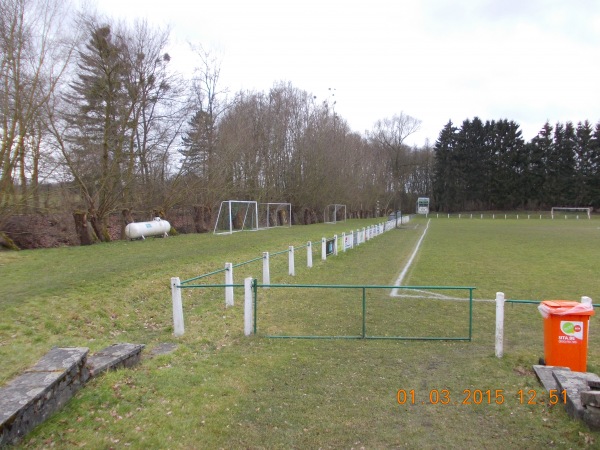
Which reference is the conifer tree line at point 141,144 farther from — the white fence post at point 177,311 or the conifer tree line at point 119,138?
the white fence post at point 177,311

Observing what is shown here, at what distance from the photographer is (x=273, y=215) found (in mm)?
41156

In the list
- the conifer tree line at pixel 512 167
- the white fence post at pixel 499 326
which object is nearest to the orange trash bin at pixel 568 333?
the white fence post at pixel 499 326

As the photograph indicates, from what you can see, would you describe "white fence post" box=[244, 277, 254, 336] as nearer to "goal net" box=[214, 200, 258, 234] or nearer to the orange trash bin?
the orange trash bin

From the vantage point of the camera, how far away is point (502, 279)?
13.2 m

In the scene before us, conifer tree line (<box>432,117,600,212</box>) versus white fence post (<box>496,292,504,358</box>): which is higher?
conifer tree line (<box>432,117,600,212</box>)

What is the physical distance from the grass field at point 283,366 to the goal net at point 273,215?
25117 millimetres

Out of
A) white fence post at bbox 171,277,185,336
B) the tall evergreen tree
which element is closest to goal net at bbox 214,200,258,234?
white fence post at bbox 171,277,185,336

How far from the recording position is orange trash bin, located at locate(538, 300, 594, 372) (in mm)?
5250

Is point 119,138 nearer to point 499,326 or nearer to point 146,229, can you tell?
point 146,229

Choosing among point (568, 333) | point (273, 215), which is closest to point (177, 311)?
point (568, 333)
